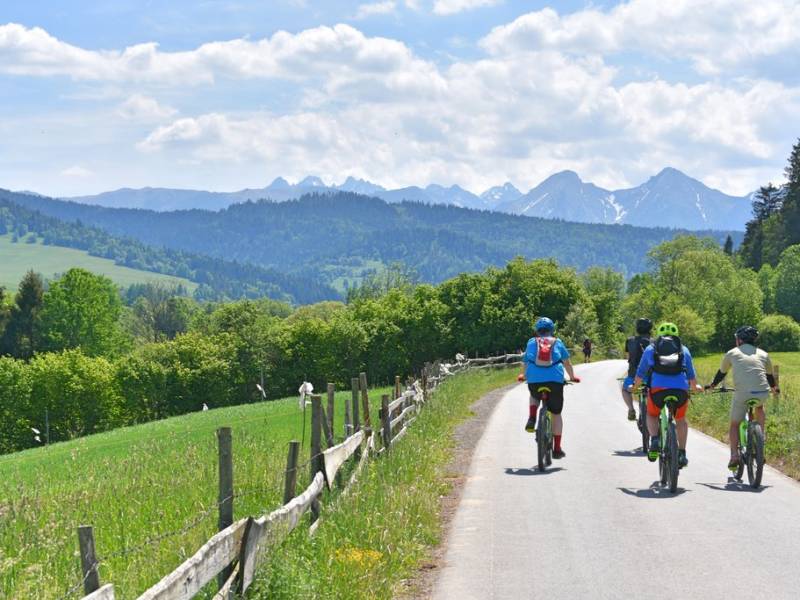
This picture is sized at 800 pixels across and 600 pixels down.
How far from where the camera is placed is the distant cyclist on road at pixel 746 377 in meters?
12.1

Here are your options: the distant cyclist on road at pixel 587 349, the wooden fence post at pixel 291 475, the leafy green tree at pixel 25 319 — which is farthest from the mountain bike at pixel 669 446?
the leafy green tree at pixel 25 319

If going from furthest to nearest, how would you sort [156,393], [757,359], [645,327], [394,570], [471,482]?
[156,393]
[645,327]
[471,482]
[757,359]
[394,570]

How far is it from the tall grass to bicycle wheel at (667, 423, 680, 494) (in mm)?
2854

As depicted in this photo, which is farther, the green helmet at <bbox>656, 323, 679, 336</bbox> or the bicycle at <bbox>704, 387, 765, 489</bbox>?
the green helmet at <bbox>656, 323, 679, 336</bbox>

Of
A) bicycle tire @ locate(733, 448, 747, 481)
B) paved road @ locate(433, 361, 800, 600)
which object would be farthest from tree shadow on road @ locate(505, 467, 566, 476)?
bicycle tire @ locate(733, 448, 747, 481)

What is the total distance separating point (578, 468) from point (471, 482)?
1.82m

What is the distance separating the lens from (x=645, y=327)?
49.9ft

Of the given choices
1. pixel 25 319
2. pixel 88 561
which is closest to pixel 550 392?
pixel 88 561

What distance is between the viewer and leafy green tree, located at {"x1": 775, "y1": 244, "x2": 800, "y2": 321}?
107 metres

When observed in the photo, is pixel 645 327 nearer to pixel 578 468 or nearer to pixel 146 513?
pixel 578 468

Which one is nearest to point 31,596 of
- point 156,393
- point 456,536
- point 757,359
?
point 456,536

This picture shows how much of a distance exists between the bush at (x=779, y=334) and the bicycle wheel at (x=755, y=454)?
87750 mm

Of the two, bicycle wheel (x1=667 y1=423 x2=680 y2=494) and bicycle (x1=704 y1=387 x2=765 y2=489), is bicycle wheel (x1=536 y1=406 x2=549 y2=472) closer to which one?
bicycle wheel (x1=667 y1=423 x2=680 y2=494)

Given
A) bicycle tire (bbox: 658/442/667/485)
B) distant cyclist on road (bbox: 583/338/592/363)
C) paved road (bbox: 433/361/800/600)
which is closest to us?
paved road (bbox: 433/361/800/600)
